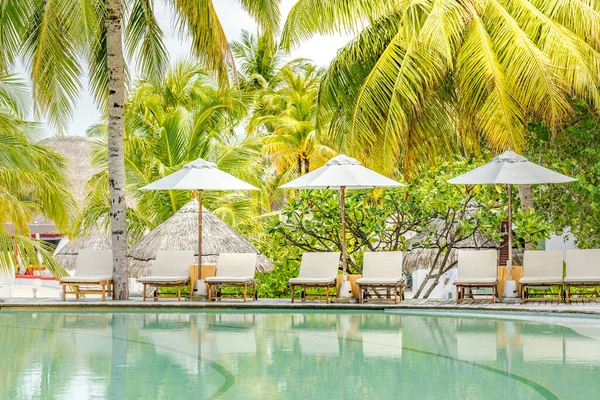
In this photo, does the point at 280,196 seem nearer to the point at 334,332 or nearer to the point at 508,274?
the point at 508,274

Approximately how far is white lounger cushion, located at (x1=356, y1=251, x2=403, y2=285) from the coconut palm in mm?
2575

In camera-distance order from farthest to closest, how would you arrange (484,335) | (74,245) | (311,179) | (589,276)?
(74,245), (311,179), (589,276), (484,335)

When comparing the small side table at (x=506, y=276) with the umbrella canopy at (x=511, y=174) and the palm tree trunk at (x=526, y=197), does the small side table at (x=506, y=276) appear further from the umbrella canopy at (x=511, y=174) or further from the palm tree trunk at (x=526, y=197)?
the palm tree trunk at (x=526, y=197)

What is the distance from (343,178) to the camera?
13.8 metres

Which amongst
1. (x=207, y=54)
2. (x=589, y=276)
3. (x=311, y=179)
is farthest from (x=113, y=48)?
(x=589, y=276)

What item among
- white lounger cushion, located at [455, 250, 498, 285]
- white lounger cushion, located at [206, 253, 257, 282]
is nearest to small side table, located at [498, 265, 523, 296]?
white lounger cushion, located at [455, 250, 498, 285]

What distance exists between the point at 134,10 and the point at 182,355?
8.74 metres

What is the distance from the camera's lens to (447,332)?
35.0 feet

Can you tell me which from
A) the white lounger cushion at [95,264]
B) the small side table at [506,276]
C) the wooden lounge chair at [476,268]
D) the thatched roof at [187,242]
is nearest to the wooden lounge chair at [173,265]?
the white lounger cushion at [95,264]

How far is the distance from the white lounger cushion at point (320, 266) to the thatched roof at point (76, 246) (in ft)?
46.6

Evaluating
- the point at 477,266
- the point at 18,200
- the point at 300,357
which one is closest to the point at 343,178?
the point at 477,266

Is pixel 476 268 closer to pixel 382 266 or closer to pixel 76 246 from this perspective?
pixel 382 266

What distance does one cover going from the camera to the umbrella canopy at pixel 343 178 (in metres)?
13.7

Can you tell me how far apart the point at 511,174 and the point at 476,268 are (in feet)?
5.03
